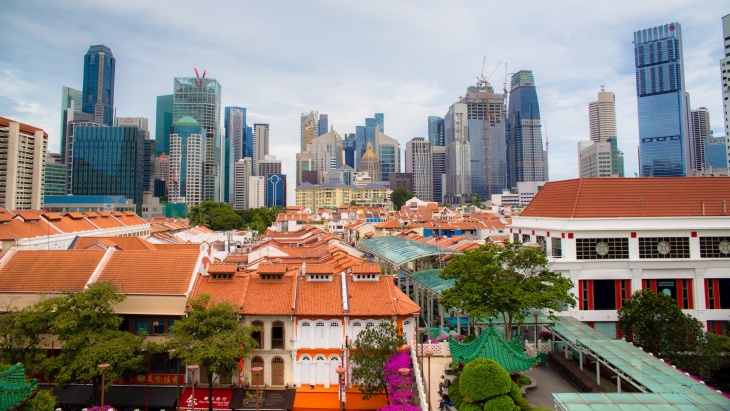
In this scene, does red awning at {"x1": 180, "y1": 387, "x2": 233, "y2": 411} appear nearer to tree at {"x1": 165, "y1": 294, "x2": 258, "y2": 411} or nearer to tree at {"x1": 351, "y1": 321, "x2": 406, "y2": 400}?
tree at {"x1": 165, "y1": 294, "x2": 258, "y2": 411}

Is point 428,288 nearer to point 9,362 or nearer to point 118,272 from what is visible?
point 118,272

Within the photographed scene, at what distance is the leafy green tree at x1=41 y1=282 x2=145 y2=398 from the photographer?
26766mm

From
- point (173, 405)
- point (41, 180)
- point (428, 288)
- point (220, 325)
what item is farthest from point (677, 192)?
point (41, 180)

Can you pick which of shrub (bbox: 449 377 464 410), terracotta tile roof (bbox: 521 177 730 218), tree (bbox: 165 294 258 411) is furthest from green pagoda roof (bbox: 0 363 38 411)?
terracotta tile roof (bbox: 521 177 730 218)

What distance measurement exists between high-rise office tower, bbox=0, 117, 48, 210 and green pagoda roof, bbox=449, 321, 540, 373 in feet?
418

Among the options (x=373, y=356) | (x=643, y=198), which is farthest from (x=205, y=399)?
(x=643, y=198)

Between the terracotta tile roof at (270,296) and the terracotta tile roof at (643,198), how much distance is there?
22.0 meters

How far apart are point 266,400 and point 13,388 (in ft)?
42.0

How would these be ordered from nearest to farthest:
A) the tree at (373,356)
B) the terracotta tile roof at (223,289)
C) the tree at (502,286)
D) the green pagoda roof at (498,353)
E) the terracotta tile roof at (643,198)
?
the green pagoda roof at (498,353) → the tree at (502,286) → the tree at (373,356) → the terracotta tile roof at (223,289) → the terracotta tile roof at (643,198)

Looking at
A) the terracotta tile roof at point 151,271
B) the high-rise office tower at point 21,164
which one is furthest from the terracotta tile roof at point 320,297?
the high-rise office tower at point 21,164

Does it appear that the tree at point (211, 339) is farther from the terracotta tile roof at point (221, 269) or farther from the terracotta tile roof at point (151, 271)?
the terracotta tile roof at point (221, 269)

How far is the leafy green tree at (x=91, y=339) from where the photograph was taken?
87.8 feet

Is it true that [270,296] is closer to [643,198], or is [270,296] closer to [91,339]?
[91,339]

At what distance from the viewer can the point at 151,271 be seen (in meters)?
32.7
